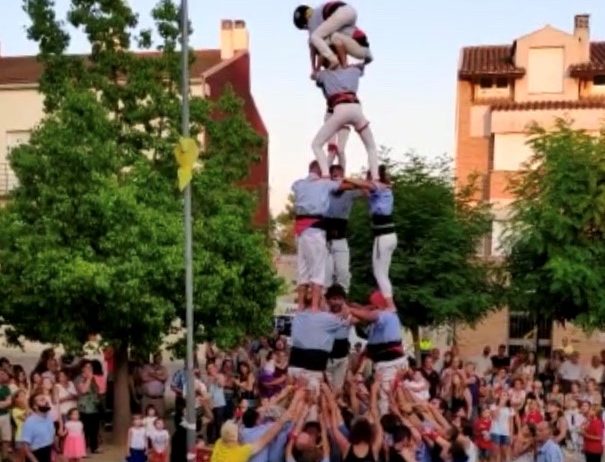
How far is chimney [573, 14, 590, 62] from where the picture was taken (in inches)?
1437

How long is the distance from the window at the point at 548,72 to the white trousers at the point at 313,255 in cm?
2712

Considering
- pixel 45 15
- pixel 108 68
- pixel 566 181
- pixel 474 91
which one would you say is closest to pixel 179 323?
pixel 108 68

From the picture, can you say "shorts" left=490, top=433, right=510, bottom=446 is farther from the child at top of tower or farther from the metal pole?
the child at top of tower

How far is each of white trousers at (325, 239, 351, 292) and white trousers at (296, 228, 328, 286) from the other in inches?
16.5

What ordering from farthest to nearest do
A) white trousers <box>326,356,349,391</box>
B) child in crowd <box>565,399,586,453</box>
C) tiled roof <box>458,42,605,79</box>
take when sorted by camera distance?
1. tiled roof <box>458,42,605,79</box>
2. child in crowd <box>565,399,586,453</box>
3. white trousers <box>326,356,349,391</box>

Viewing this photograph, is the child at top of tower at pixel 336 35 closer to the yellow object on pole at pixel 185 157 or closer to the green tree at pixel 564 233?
the yellow object on pole at pixel 185 157

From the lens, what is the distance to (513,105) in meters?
35.9

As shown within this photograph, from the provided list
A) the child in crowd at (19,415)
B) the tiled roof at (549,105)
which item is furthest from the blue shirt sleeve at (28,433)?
the tiled roof at (549,105)

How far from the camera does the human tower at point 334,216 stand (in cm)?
1104

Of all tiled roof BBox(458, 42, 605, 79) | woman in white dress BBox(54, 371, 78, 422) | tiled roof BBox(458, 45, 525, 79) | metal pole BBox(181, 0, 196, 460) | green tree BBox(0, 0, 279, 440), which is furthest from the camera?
tiled roof BBox(458, 45, 525, 79)

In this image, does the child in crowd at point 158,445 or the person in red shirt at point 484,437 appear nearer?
the child in crowd at point 158,445

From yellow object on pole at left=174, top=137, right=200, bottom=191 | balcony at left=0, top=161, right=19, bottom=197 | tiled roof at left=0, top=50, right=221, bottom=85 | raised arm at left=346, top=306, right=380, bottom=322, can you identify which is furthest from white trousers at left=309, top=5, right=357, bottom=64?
balcony at left=0, top=161, right=19, bottom=197

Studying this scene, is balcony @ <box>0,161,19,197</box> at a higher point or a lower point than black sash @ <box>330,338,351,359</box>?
higher

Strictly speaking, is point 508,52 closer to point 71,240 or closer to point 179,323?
point 179,323
